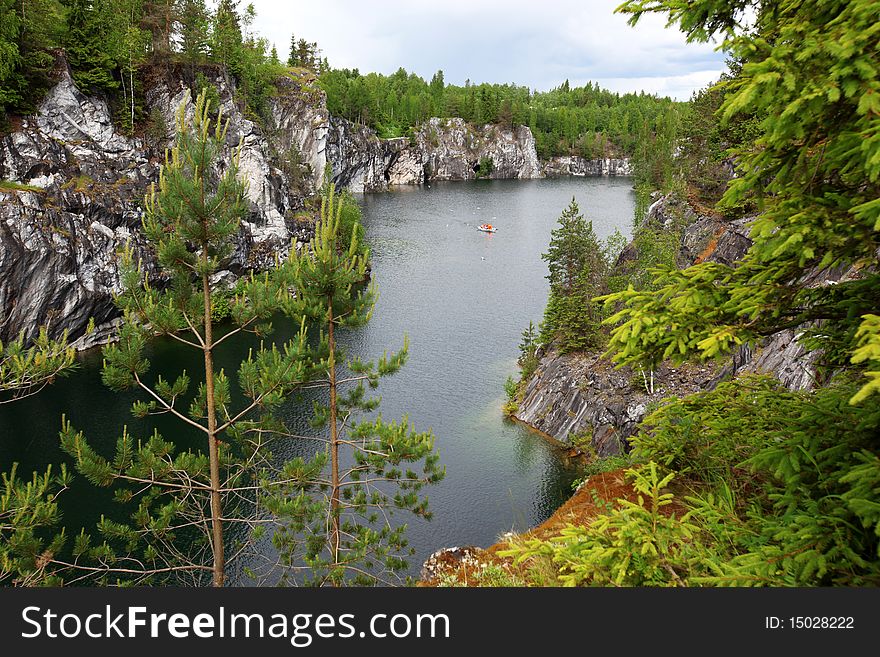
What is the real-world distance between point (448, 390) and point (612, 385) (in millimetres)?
10055

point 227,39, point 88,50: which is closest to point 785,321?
point 88,50

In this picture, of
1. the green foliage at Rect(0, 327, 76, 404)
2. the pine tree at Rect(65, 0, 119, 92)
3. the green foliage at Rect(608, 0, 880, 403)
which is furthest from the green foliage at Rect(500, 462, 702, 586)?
the pine tree at Rect(65, 0, 119, 92)

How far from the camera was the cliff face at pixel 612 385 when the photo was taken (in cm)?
2769

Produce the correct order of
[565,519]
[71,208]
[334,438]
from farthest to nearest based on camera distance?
[71,208], [334,438], [565,519]

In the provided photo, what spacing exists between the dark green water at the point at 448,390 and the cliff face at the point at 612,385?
1.75 m

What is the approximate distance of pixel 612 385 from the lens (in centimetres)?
3100

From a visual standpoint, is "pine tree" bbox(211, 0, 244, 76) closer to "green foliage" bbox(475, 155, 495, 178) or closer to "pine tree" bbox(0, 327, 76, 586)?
"pine tree" bbox(0, 327, 76, 586)

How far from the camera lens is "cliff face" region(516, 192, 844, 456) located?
27688 millimetres

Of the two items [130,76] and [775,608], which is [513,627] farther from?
[130,76]

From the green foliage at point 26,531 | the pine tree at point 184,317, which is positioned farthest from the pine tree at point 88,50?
the green foliage at point 26,531

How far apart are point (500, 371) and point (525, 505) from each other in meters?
14.0

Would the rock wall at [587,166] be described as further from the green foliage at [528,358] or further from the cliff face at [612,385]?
the green foliage at [528,358]

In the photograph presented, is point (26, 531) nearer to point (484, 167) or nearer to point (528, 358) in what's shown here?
point (528, 358)

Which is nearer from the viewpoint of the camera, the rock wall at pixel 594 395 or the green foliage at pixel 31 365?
the green foliage at pixel 31 365
